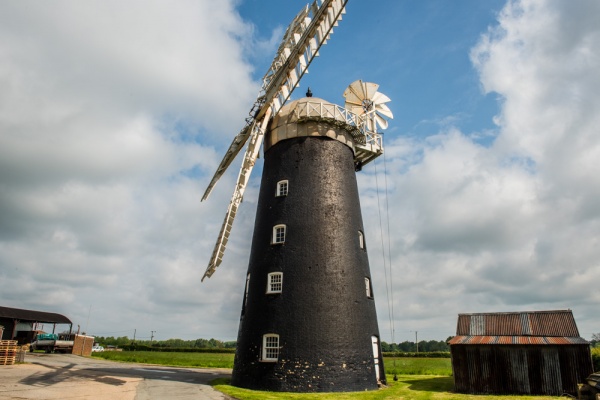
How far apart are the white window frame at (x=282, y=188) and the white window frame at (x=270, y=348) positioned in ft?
24.2

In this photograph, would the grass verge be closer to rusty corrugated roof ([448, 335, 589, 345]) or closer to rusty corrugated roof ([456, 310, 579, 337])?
rusty corrugated roof ([448, 335, 589, 345])

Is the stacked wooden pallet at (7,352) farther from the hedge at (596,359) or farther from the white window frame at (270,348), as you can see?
the hedge at (596,359)

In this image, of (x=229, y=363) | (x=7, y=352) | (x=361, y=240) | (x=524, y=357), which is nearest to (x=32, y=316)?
(x=7, y=352)

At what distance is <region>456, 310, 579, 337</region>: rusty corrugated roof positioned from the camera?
20.8 metres

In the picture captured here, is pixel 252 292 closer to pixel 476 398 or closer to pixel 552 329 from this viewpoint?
pixel 476 398

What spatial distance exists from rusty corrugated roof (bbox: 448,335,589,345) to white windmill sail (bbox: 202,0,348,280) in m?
13.7

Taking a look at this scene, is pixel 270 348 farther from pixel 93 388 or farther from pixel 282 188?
pixel 282 188

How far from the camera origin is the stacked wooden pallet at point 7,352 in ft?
92.7

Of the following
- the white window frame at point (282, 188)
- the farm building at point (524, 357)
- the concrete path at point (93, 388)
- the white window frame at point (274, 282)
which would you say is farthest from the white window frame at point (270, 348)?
the farm building at point (524, 357)

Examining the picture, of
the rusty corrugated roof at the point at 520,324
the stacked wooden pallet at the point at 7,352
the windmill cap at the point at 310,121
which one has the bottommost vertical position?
the stacked wooden pallet at the point at 7,352

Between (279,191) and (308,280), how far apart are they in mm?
5396

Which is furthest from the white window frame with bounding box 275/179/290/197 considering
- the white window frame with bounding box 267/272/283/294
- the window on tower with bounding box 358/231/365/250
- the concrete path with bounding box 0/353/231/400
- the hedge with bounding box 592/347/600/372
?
the hedge with bounding box 592/347/600/372

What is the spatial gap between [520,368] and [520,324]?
3065 millimetres

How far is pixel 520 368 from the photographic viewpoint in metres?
19.4
